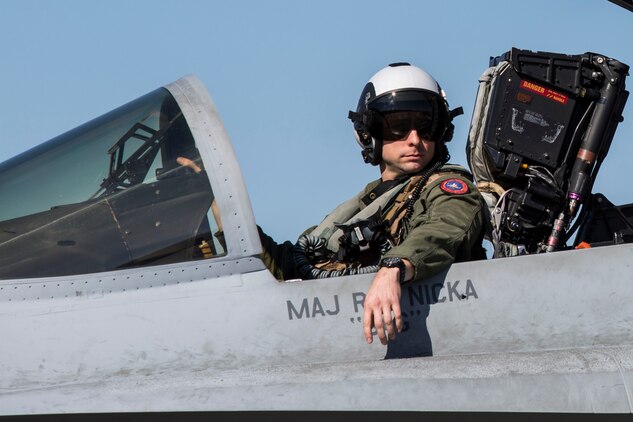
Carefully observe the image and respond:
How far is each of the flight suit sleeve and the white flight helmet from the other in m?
0.39

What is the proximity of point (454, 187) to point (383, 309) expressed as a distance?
0.96 m


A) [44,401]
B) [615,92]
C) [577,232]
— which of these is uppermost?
[615,92]

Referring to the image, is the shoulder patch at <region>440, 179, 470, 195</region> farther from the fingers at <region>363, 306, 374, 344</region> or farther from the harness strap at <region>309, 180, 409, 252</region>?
the fingers at <region>363, 306, 374, 344</region>

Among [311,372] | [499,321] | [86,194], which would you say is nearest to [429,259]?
[499,321]

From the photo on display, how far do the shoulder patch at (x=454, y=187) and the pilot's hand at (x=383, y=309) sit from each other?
79 centimetres

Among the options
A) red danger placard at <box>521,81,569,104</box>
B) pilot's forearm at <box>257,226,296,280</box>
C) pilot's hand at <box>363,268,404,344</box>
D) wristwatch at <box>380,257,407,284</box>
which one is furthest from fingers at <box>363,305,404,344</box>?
red danger placard at <box>521,81,569,104</box>

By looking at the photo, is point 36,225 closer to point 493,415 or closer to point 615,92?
point 493,415

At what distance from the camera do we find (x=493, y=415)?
12.3ft

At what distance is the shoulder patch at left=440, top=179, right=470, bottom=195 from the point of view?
465 cm

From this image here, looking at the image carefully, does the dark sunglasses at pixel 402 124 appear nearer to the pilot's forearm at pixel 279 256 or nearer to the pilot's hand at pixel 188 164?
the pilot's forearm at pixel 279 256

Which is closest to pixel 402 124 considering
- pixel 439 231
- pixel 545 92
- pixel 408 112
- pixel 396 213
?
pixel 408 112

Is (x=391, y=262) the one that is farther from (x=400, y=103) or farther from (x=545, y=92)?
(x=545, y=92)

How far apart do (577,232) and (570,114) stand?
73 cm

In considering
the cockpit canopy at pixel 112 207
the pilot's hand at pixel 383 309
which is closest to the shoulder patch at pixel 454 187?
the pilot's hand at pixel 383 309
